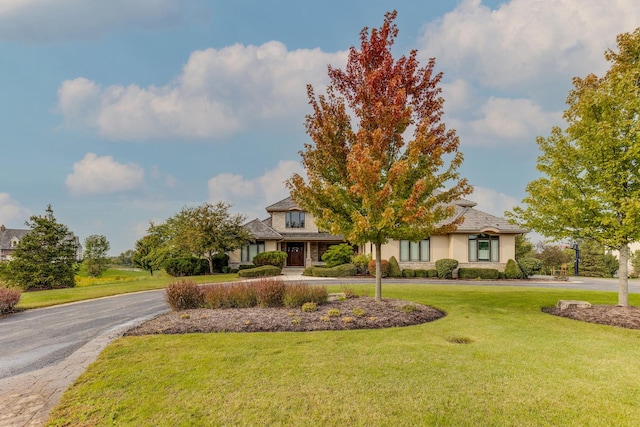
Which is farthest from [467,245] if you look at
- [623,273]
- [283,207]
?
[283,207]

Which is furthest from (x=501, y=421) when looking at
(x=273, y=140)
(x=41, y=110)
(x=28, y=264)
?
(x=28, y=264)

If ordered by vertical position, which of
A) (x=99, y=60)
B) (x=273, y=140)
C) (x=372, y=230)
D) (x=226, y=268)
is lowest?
(x=226, y=268)

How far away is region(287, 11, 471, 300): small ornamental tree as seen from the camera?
9.69 metres

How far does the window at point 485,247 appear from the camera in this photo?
27.2m

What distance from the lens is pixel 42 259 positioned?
21.4m

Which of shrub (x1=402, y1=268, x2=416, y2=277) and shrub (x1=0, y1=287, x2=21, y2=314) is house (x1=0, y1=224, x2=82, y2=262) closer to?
shrub (x1=0, y1=287, x2=21, y2=314)

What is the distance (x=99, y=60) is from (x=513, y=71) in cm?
1905

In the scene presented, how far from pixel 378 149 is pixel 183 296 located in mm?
7538

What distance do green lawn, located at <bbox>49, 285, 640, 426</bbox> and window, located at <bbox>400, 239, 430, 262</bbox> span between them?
19.7 m

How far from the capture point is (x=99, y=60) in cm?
1550

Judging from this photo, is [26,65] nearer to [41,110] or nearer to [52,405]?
[41,110]

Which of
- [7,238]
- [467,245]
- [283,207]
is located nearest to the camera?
[467,245]

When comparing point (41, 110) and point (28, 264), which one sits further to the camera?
point (28, 264)

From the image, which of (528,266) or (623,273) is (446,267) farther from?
(623,273)
